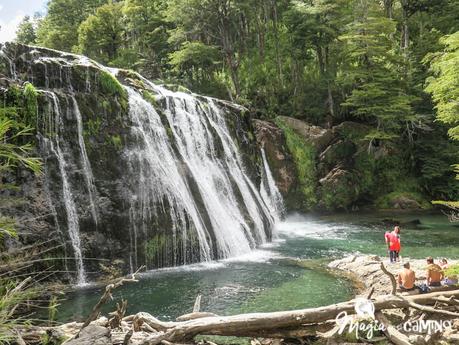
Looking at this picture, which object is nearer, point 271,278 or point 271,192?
point 271,278

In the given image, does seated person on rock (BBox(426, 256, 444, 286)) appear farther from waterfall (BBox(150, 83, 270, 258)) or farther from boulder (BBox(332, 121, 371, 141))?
boulder (BBox(332, 121, 371, 141))

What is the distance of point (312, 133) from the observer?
32312 mm

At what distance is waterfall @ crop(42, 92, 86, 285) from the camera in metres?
14.3

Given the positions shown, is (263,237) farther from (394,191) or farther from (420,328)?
(394,191)

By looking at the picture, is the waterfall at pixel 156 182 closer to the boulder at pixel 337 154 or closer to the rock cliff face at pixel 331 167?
the rock cliff face at pixel 331 167

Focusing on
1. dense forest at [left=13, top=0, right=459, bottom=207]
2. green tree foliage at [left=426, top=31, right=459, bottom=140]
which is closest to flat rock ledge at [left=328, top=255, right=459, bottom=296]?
green tree foliage at [left=426, top=31, right=459, bottom=140]

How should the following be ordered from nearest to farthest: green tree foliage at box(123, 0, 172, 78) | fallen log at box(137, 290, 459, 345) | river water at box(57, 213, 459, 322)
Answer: fallen log at box(137, 290, 459, 345), river water at box(57, 213, 459, 322), green tree foliage at box(123, 0, 172, 78)

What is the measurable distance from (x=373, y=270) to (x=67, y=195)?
11.1m

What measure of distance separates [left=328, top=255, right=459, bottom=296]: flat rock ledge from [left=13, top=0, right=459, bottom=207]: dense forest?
1659 centimetres

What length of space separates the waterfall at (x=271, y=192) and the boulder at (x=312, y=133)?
412 cm

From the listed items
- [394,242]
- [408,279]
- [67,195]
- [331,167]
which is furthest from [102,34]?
[408,279]

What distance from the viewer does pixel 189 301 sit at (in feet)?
38.0

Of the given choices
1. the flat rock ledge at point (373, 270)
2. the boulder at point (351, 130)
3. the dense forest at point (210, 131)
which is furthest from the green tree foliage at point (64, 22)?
the flat rock ledge at point (373, 270)

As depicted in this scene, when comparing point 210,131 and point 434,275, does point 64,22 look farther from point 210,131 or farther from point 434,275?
point 434,275
